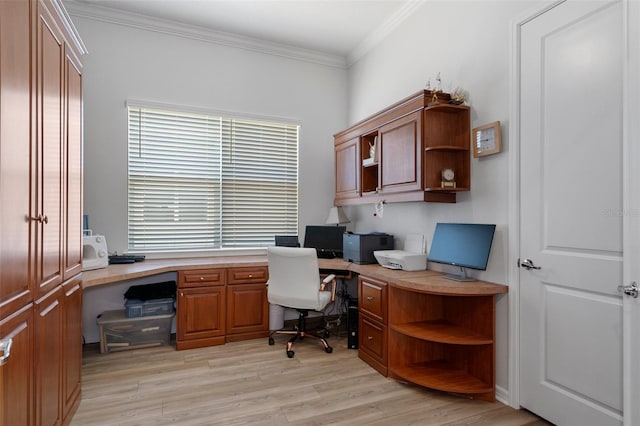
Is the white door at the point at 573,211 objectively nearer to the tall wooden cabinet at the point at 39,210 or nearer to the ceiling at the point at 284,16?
the ceiling at the point at 284,16

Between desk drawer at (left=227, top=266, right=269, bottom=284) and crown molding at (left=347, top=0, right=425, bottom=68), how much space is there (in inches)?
113

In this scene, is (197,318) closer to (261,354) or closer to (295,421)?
(261,354)

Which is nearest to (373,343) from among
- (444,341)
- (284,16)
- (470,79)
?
(444,341)

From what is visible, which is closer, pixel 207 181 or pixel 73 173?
pixel 73 173

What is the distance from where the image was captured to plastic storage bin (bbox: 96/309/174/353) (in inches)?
129

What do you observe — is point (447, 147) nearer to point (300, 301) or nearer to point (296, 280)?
point (296, 280)

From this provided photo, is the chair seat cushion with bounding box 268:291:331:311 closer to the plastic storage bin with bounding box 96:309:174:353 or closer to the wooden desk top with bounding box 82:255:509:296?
the wooden desk top with bounding box 82:255:509:296

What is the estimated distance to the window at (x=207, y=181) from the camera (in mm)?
3717

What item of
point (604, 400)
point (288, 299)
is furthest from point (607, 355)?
point (288, 299)

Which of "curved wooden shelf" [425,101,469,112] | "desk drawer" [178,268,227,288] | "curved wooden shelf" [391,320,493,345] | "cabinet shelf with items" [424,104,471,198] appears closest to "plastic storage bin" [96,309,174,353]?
"desk drawer" [178,268,227,288]

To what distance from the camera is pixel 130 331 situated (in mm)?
3346

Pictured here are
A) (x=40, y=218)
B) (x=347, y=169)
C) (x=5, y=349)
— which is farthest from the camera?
(x=347, y=169)

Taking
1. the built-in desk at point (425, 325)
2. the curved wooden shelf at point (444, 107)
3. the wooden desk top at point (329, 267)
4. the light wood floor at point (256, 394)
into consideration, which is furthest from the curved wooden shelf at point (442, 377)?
the curved wooden shelf at point (444, 107)

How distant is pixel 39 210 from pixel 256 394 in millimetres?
1850
